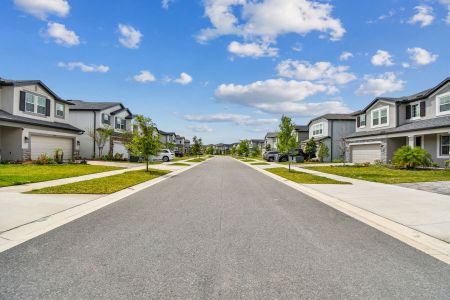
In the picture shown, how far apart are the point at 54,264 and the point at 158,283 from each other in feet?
5.48

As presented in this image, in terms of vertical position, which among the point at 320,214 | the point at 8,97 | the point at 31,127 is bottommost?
the point at 320,214

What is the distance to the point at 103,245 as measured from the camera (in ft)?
15.3

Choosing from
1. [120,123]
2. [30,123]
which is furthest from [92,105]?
[30,123]

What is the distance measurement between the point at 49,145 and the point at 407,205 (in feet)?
91.6

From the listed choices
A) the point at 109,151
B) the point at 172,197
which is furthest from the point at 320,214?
the point at 109,151

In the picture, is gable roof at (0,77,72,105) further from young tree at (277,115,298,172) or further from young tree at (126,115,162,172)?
young tree at (277,115,298,172)

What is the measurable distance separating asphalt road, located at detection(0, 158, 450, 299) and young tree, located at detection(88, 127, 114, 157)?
28220 mm

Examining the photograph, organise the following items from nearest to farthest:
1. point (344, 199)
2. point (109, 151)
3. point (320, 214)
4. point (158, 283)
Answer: point (158, 283)
point (320, 214)
point (344, 199)
point (109, 151)

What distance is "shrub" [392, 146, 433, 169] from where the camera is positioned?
845 inches

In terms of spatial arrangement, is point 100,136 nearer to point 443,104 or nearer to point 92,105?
point 92,105

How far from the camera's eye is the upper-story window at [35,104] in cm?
2432

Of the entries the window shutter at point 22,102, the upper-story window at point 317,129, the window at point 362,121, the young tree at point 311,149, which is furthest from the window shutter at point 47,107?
the upper-story window at point 317,129

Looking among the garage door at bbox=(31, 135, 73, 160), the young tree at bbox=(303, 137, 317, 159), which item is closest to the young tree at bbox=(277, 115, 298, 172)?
the young tree at bbox=(303, 137, 317, 159)

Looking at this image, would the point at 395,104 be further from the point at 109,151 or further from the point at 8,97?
the point at 8,97
